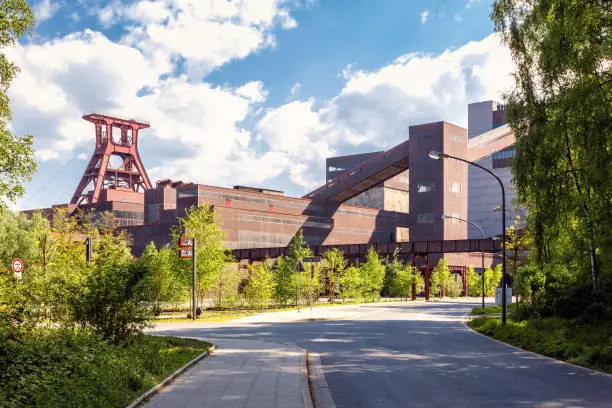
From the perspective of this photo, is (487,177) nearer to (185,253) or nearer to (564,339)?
(185,253)

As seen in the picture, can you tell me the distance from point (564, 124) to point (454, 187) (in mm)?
82714

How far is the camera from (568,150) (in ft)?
67.6

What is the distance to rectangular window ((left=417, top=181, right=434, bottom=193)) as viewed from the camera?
9844 centimetres

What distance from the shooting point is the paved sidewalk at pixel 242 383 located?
34.5 ft

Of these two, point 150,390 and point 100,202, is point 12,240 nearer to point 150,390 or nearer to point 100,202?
point 150,390

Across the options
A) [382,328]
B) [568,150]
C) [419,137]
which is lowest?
Answer: [382,328]

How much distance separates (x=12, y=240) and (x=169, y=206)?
64.6 metres

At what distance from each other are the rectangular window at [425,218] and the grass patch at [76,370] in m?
84.8

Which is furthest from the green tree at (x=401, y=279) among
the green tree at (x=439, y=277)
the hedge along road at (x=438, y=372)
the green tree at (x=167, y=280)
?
the hedge along road at (x=438, y=372)

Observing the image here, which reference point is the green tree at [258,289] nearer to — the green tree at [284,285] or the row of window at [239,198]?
the green tree at [284,285]

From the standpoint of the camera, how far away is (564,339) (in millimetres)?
19906

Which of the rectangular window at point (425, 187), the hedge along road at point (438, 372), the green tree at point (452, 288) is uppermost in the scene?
the rectangular window at point (425, 187)

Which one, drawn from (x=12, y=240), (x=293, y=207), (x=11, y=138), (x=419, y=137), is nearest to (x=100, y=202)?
(x=293, y=207)

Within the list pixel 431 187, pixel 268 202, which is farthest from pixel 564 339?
pixel 268 202
